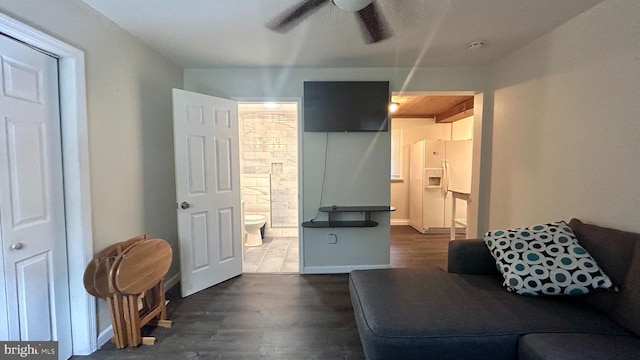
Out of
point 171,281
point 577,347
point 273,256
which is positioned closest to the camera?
point 577,347

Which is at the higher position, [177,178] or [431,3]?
[431,3]

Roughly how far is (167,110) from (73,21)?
3.52 ft

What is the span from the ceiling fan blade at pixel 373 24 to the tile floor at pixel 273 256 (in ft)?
8.41

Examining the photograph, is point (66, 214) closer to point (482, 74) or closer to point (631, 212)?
point (631, 212)

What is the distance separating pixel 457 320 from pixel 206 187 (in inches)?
91.8

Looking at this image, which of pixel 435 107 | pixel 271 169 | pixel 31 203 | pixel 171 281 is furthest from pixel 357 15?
pixel 435 107

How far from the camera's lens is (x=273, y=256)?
3.65 m

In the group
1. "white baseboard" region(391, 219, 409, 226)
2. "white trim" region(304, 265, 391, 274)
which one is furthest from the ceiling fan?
"white baseboard" region(391, 219, 409, 226)

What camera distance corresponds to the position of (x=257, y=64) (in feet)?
9.17

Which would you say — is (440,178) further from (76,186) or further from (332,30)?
(76,186)

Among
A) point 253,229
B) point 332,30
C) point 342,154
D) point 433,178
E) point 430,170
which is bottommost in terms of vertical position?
point 253,229

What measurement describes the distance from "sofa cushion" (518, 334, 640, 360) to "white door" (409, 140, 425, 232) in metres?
3.66

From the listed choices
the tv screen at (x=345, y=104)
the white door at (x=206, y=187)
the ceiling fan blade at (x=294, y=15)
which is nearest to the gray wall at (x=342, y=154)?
the tv screen at (x=345, y=104)

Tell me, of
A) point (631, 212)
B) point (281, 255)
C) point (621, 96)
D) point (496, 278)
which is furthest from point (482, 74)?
point (281, 255)
